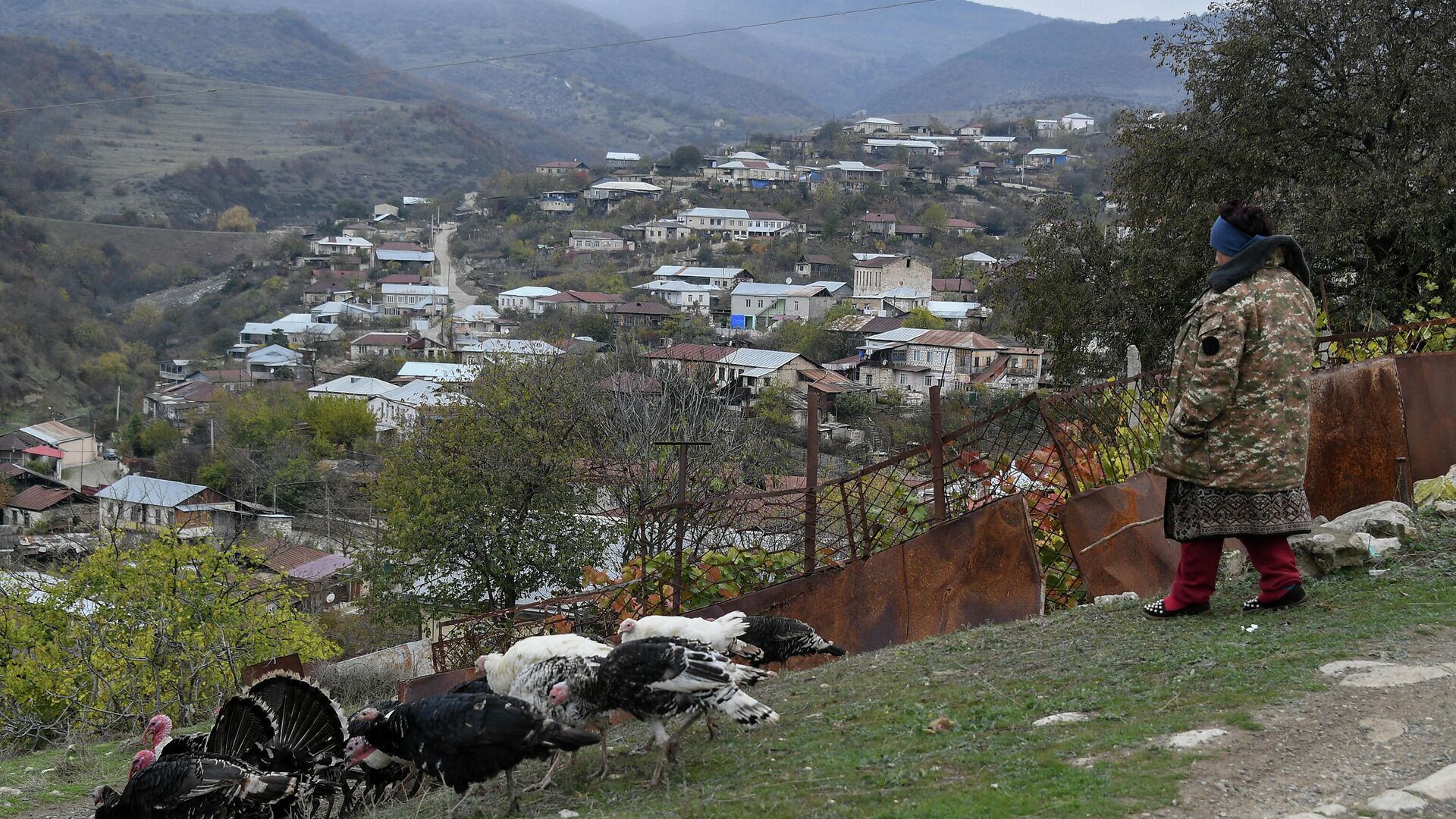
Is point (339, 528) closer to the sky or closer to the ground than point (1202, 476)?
closer to the ground

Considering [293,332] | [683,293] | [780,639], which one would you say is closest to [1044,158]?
[683,293]

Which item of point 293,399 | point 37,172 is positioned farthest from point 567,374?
point 37,172

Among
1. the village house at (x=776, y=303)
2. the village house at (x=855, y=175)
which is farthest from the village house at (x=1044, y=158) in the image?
the village house at (x=776, y=303)

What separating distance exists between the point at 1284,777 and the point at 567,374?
1927 cm

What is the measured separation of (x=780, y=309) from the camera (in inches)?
2435

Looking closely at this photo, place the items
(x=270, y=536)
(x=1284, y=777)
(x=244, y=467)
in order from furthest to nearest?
(x=244, y=467) < (x=270, y=536) < (x=1284, y=777)

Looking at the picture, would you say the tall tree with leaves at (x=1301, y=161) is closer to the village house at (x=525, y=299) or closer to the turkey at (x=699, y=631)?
the turkey at (x=699, y=631)

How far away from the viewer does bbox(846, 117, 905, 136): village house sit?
12325cm

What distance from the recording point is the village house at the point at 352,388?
156ft

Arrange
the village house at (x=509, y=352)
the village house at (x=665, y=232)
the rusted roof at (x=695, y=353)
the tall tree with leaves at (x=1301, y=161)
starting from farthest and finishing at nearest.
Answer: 1. the village house at (x=665, y=232)
2. the rusted roof at (x=695, y=353)
3. the village house at (x=509, y=352)
4. the tall tree with leaves at (x=1301, y=161)

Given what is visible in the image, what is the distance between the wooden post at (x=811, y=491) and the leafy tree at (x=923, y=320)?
46.6m

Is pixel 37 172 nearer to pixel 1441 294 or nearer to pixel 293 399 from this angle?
pixel 293 399

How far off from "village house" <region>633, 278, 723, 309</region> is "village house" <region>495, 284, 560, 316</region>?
5704mm

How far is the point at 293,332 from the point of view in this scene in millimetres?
65188
